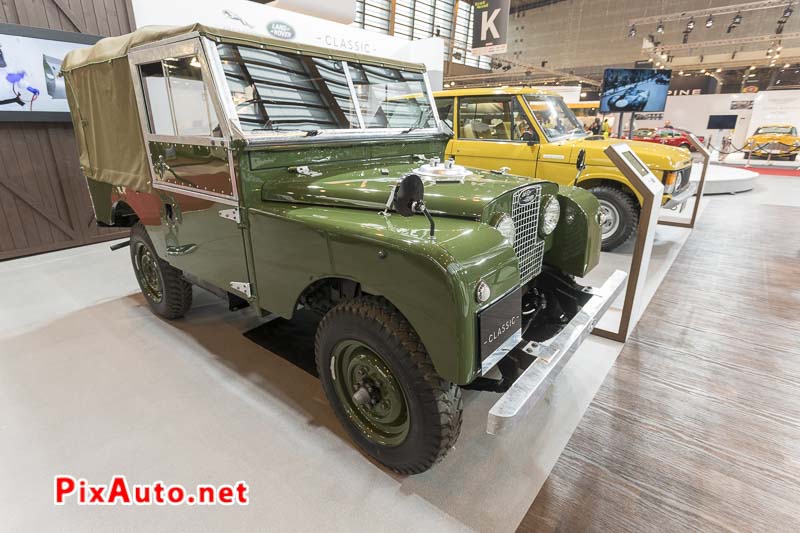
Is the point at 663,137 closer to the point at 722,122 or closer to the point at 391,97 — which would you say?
the point at 722,122

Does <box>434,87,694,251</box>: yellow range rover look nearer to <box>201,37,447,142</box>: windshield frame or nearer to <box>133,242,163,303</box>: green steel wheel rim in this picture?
<box>201,37,447,142</box>: windshield frame

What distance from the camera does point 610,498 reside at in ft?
6.16

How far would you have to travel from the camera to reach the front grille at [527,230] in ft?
6.92

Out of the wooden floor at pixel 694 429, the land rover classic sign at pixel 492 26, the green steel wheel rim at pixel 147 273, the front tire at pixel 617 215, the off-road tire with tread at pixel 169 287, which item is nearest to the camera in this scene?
the wooden floor at pixel 694 429

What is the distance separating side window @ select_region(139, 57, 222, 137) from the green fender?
29.0 inches

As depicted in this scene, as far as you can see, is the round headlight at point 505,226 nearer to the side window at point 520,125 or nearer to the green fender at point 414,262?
the green fender at point 414,262

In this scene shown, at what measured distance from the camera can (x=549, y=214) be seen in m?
2.32

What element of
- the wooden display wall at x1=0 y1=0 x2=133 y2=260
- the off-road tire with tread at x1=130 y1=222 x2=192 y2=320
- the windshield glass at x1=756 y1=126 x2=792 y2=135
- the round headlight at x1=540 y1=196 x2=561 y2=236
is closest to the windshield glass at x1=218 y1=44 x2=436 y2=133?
the round headlight at x1=540 y1=196 x2=561 y2=236

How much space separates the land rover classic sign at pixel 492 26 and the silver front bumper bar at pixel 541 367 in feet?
32.7

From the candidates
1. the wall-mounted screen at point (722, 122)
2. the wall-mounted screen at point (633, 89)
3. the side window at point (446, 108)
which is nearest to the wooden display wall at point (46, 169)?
the side window at point (446, 108)

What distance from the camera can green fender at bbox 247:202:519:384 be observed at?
1.50m

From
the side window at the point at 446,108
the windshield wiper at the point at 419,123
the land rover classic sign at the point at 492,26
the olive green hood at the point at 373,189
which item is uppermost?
the land rover classic sign at the point at 492,26

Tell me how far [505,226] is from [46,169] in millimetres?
6532

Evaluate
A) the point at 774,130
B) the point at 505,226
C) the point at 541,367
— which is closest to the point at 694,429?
the point at 541,367
